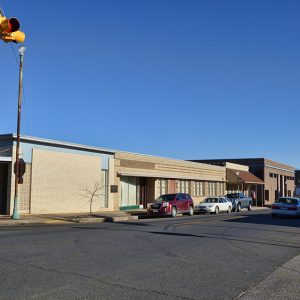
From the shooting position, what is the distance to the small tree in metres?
30.3

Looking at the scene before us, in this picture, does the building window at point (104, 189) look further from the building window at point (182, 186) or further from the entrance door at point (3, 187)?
the building window at point (182, 186)

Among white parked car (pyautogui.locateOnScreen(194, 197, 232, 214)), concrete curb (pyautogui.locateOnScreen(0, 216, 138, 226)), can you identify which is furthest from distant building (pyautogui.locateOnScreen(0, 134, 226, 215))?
white parked car (pyautogui.locateOnScreen(194, 197, 232, 214))

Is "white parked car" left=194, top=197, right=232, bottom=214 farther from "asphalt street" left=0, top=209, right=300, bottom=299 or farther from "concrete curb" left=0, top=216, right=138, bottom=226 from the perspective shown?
"asphalt street" left=0, top=209, right=300, bottom=299

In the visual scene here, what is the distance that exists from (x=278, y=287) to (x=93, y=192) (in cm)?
2332

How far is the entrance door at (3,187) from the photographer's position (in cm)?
2534

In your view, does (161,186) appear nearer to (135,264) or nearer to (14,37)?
(135,264)

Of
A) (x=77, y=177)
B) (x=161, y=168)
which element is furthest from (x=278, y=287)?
(x=161, y=168)

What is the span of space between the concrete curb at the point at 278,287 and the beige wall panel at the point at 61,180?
18833 millimetres

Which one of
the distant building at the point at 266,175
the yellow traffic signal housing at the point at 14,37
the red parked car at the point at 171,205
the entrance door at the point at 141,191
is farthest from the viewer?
the distant building at the point at 266,175

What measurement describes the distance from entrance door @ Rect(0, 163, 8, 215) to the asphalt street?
34.2ft

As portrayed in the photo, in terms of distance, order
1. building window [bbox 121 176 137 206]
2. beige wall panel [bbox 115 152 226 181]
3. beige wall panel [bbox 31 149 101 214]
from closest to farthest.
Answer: beige wall panel [bbox 31 149 101 214] < beige wall panel [bbox 115 152 226 181] < building window [bbox 121 176 137 206]

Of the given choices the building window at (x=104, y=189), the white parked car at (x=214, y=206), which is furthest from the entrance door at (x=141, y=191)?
the building window at (x=104, y=189)

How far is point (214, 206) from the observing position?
3694 cm

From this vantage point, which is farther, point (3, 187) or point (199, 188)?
point (199, 188)
